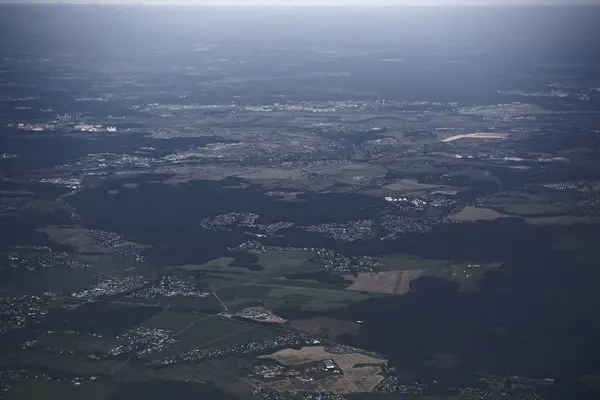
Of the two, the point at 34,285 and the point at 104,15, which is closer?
the point at 34,285

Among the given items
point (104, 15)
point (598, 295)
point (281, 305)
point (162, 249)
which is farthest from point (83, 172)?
point (104, 15)

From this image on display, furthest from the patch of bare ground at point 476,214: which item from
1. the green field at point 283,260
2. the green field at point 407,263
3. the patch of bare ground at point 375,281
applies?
the green field at point 283,260

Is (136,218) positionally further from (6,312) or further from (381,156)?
(381,156)

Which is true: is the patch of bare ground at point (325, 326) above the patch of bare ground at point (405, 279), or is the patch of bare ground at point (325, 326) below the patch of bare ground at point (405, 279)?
below

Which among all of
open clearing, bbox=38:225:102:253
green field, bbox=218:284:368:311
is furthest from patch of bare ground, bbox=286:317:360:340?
open clearing, bbox=38:225:102:253

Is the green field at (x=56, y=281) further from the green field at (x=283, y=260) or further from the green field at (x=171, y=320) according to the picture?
the green field at (x=283, y=260)

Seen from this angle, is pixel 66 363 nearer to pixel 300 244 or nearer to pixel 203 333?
pixel 203 333

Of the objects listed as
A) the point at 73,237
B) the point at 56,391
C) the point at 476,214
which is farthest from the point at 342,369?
the point at 476,214
